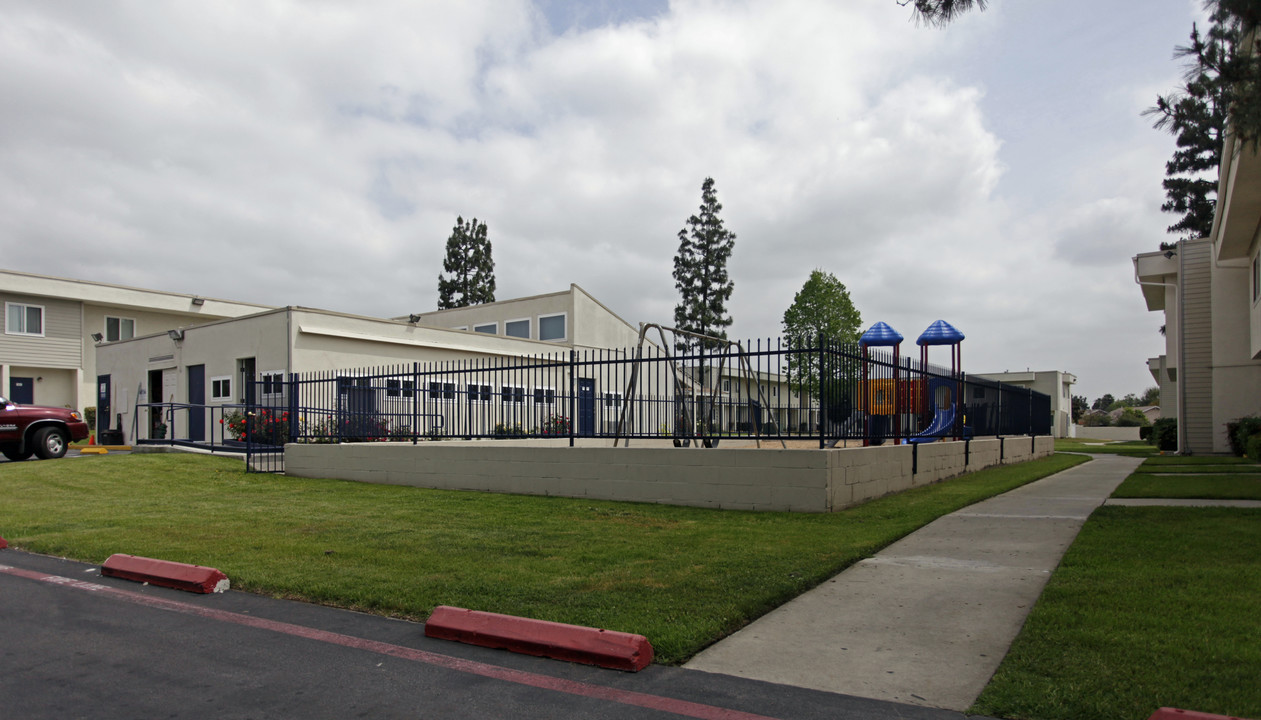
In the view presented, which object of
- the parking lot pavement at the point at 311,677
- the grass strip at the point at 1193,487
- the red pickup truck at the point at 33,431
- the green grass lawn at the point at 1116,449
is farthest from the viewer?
the green grass lawn at the point at 1116,449

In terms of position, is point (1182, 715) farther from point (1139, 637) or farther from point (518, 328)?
point (518, 328)

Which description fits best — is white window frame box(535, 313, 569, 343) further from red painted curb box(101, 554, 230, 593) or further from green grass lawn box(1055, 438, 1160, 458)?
red painted curb box(101, 554, 230, 593)

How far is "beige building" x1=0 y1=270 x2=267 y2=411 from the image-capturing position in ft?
110

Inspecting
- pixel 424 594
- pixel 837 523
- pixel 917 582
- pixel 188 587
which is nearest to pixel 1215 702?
pixel 917 582

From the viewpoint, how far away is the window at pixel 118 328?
3669cm

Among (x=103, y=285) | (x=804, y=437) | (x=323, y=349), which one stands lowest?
(x=804, y=437)

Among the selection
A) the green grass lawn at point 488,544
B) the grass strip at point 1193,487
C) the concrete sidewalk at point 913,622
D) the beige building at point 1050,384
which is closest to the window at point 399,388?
the green grass lawn at point 488,544

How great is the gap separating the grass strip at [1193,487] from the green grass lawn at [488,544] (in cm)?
185

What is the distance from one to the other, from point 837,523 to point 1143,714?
5646 mm

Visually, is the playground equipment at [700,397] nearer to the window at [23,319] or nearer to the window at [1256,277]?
the window at [1256,277]

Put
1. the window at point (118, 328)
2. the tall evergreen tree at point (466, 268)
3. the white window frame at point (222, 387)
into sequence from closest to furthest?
1. the white window frame at point (222, 387)
2. the window at point (118, 328)
3. the tall evergreen tree at point (466, 268)

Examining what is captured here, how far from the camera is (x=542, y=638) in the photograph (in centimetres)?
486

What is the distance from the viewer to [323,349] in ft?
75.2

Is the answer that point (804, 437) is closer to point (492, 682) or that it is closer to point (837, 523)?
point (837, 523)
